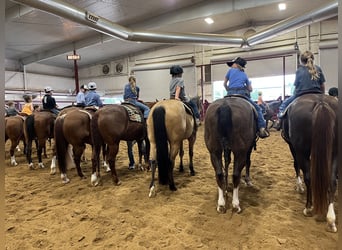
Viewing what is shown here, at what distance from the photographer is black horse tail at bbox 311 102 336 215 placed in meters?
2.06

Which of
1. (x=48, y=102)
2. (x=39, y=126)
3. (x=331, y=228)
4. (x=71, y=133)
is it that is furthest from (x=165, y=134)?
(x=48, y=102)

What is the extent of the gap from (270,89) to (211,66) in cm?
317

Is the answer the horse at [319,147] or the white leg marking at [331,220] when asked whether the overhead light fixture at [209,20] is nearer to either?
the horse at [319,147]

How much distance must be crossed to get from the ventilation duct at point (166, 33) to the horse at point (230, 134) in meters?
4.59

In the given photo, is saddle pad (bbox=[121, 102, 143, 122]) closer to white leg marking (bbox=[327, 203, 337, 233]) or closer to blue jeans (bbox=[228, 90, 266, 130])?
blue jeans (bbox=[228, 90, 266, 130])

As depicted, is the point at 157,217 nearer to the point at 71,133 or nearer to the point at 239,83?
the point at 239,83

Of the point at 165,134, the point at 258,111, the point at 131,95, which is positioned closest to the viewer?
the point at 258,111

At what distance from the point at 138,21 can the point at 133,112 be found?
6799 mm

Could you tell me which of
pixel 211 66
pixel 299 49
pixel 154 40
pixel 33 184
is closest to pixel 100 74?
pixel 211 66

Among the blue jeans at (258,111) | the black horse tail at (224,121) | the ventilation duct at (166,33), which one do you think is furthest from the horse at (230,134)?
the ventilation duct at (166,33)

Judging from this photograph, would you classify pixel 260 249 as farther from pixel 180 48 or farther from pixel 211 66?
pixel 180 48

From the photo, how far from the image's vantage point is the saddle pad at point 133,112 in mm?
3775

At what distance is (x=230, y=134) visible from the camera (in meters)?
2.52

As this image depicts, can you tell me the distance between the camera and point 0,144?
559 mm
